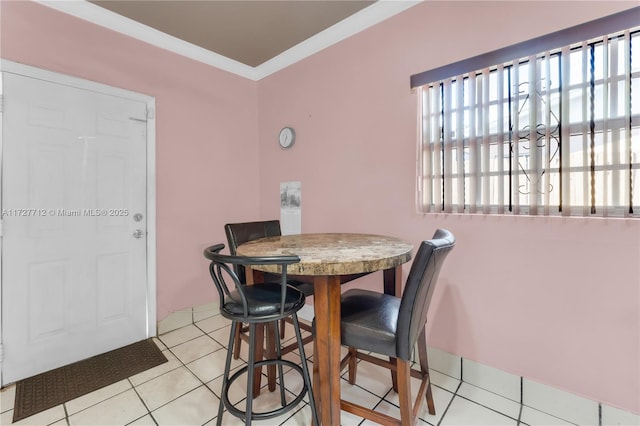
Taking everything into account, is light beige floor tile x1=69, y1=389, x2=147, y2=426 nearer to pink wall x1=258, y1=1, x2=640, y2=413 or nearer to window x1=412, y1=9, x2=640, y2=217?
pink wall x1=258, y1=1, x2=640, y2=413

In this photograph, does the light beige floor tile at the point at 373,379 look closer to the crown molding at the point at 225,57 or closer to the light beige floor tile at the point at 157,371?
the light beige floor tile at the point at 157,371

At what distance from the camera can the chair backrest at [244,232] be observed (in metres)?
1.90

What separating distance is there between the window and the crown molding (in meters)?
0.68

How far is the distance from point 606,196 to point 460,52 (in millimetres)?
1165

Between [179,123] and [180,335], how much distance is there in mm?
1931

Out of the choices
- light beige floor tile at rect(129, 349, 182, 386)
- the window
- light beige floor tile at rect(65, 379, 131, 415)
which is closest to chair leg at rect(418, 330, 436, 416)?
the window

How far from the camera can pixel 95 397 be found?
175 cm

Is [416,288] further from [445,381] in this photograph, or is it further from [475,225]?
[445,381]

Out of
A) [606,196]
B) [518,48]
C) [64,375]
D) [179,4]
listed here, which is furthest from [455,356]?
[179,4]

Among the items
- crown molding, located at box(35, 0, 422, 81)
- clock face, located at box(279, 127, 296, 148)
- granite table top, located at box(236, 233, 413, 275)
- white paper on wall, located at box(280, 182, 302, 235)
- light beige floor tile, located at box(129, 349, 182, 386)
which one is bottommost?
light beige floor tile, located at box(129, 349, 182, 386)

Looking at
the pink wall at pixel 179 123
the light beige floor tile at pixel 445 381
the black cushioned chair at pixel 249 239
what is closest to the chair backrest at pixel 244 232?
the black cushioned chair at pixel 249 239

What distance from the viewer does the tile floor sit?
155cm

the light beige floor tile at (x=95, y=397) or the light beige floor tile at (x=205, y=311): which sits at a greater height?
the light beige floor tile at (x=205, y=311)

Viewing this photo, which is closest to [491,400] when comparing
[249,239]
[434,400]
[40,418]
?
[434,400]
